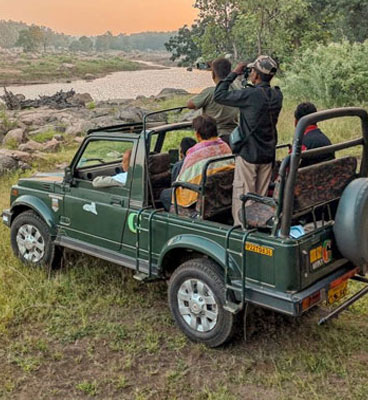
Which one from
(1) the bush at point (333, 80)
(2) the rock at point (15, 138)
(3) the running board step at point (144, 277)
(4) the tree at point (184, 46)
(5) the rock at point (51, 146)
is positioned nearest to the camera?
(3) the running board step at point (144, 277)

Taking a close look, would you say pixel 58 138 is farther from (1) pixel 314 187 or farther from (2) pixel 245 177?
(1) pixel 314 187

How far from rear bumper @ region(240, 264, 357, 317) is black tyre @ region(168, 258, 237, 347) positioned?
0.89 feet

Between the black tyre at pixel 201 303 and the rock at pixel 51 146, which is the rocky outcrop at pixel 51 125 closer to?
the rock at pixel 51 146

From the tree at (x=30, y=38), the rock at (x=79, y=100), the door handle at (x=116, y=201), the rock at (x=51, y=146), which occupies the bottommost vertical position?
the rock at (x=51, y=146)

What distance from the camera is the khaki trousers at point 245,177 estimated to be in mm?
4496

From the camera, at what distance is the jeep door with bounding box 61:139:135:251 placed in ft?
16.1

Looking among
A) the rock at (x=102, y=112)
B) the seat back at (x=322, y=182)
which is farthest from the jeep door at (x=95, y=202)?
the rock at (x=102, y=112)

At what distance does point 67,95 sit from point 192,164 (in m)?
29.8

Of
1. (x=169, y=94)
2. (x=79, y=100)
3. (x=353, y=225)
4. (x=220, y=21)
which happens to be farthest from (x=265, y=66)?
(x=169, y=94)

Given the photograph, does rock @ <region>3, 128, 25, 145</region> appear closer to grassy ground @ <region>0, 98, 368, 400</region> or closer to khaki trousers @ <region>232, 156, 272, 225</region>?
grassy ground @ <region>0, 98, 368, 400</region>

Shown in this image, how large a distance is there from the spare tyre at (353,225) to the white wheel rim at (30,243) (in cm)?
302

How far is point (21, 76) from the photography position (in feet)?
205

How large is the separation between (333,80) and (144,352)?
13493mm

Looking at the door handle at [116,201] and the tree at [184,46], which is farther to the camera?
the tree at [184,46]
